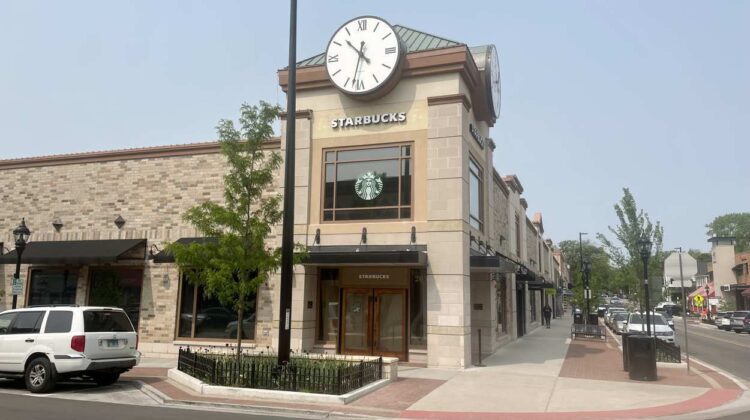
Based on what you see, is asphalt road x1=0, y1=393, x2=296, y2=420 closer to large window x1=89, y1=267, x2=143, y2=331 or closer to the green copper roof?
large window x1=89, y1=267, x2=143, y2=331

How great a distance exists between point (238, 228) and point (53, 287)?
11.0m

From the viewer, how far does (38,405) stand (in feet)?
31.8

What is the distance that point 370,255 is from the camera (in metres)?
14.9

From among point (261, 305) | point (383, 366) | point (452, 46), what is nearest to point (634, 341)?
point (383, 366)

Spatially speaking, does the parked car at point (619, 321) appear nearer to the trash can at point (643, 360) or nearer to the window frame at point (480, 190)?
the window frame at point (480, 190)

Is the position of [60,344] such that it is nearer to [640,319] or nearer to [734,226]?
[640,319]

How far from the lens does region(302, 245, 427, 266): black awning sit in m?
14.6

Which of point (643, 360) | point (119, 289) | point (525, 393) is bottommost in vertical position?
point (525, 393)

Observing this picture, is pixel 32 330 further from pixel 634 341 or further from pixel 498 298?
pixel 498 298

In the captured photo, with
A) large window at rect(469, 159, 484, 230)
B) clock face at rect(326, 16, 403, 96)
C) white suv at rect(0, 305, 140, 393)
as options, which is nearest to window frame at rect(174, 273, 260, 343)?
white suv at rect(0, 305, 140, 393)

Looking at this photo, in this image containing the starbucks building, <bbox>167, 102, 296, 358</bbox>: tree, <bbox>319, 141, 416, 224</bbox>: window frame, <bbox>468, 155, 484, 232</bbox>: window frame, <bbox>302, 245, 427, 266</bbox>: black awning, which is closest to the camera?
<bbox>167, 102, 296, 358</bbox>: tree

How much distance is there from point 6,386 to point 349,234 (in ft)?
30.4

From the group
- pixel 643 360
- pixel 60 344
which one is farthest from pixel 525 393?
pixel 60 344

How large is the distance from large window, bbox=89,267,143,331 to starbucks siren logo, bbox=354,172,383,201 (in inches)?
322
